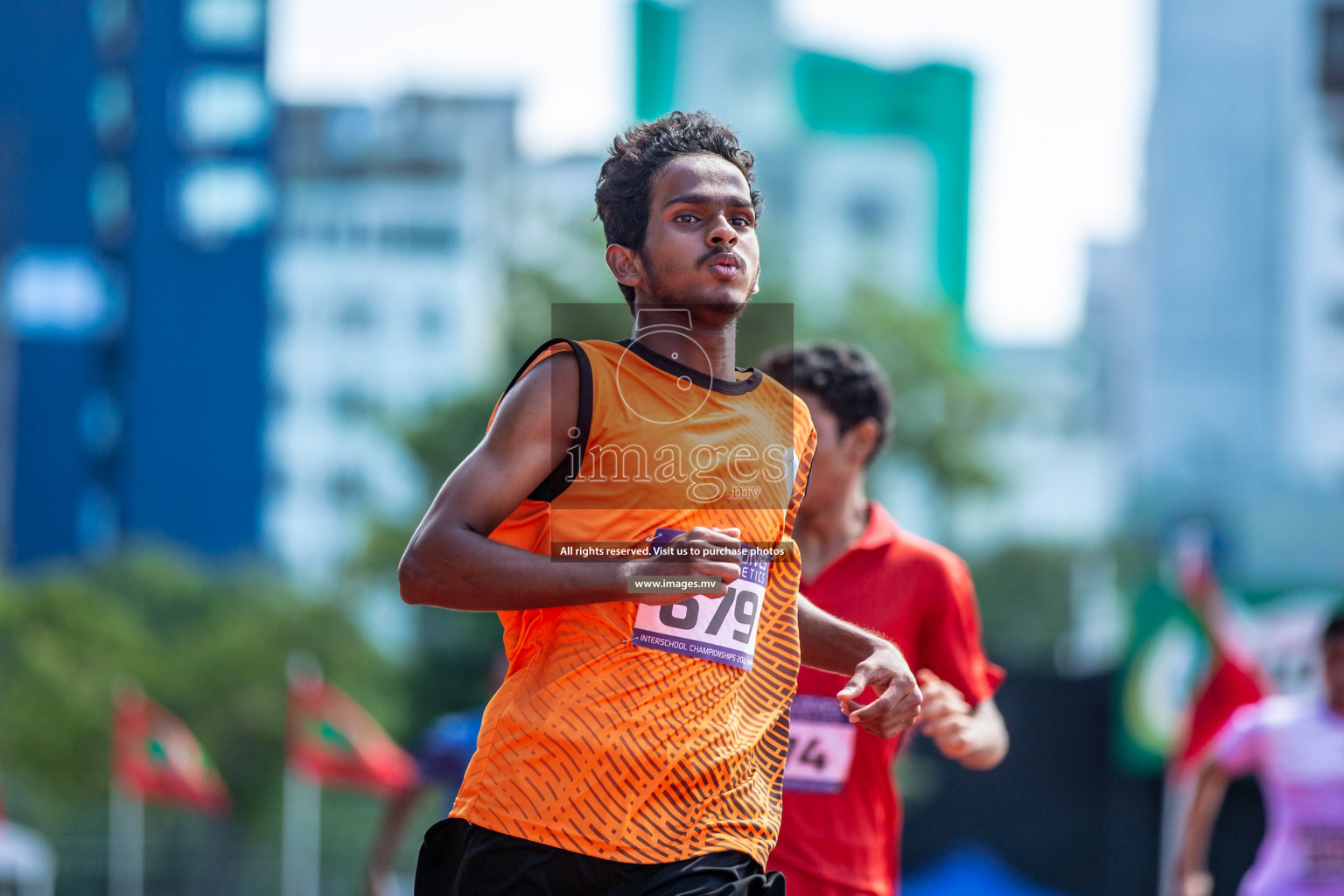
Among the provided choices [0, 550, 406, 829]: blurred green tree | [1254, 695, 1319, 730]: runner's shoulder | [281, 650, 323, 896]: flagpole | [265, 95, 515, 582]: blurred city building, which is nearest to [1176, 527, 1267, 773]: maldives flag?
[1254, 695, 1319, 730]: runner's shoulder

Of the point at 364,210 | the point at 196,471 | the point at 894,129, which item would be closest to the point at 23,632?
the point at 196,471

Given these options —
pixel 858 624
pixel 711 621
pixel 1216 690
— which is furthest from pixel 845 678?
pixel 1216 690

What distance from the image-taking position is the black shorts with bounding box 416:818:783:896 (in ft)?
7.00

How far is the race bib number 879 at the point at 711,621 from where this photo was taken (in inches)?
86.5

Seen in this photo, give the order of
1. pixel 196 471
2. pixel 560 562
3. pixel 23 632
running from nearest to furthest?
pixel 560 562 → pixel 23 632 → pixel 196 471

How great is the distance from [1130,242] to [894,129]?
1042cm

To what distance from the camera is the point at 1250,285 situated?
170 ft

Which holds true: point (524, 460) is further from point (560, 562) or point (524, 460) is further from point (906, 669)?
point (906, 669)

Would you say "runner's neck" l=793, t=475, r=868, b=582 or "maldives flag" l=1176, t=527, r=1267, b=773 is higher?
"runner's neck" l=793, t=475, r=868, b=582

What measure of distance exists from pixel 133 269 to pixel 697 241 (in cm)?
4515

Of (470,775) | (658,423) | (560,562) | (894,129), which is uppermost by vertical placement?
(894,129)

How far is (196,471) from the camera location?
45281 mm

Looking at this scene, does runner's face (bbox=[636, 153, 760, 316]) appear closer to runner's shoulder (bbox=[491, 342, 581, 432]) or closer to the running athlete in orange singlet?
the running athlete in orange singlet

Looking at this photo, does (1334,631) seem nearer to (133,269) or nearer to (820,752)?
(820,752)
